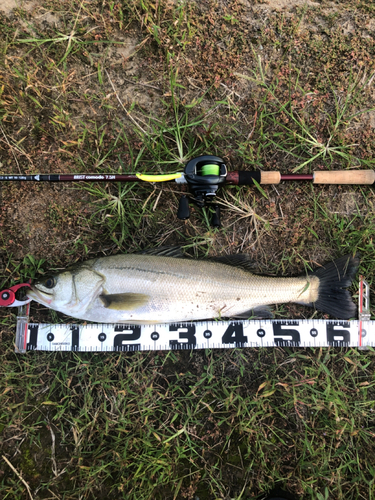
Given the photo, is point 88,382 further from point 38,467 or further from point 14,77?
point 14,77

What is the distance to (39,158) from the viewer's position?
10.6 ft

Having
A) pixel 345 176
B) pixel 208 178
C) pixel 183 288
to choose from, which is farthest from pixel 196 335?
pixel 345 176

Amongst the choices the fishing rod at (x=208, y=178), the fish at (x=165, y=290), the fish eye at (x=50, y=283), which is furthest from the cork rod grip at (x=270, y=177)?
the fish eye at (x=50, y=283)

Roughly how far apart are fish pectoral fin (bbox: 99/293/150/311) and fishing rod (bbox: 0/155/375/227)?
90cm

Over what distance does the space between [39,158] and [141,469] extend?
3570 millimetres

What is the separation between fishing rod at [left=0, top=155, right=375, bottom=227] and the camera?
2746 mm

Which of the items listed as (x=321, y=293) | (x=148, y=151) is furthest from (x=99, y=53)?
(x=321, y=293)

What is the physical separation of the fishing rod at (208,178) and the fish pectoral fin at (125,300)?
90cm

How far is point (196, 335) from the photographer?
314 centimetres

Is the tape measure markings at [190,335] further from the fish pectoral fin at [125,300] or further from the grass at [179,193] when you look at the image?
the fish pectoral fin at [125,300]

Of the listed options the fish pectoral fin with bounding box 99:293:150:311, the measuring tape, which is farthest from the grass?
the fish pectoral fin with bounding box 99:293:150:311

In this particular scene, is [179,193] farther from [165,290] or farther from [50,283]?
[50,283]

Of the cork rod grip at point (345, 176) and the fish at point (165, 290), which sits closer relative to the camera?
the fish at point (165, 290)

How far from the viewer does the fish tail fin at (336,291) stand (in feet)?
10.0
